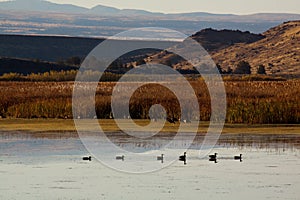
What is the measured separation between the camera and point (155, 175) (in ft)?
51.1

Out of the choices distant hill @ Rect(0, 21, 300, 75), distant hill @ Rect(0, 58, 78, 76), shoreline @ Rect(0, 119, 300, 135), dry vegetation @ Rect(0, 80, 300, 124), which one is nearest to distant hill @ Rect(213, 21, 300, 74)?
distant hill @ Rect(0, 21, 300, 75)

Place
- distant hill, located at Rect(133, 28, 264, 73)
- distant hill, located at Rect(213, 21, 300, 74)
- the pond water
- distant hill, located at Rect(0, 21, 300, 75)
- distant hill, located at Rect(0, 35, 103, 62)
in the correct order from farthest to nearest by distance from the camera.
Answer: distant hill, located at Rect(0, 35, 103, 62)
distant hill, located at Rect(133, 28, 264, 73)
distant hill, located at Rect(0, 21, 300, 75)
distant hill, located at Rect(213, 21, 300, 74)
the pond water

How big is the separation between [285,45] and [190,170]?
262 feet

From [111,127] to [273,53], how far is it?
2830 inches

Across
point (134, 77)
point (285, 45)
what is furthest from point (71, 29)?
point (134, 77)

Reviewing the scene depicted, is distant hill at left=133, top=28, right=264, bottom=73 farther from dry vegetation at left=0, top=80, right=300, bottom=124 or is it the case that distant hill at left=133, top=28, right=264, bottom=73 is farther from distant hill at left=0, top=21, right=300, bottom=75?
dry vegetation at left=0, top=80, right=300, bottom=124

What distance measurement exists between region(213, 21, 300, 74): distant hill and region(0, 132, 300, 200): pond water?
6334 cm

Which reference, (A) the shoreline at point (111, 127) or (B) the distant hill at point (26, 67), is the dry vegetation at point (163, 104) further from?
(B) the distant hill at point (26, 67)

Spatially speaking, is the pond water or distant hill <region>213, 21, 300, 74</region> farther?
distant hill <region>213, 21, 300, 74</region>

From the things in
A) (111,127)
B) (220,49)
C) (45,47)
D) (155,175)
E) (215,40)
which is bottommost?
(45,47)

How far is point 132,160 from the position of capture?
17.2m

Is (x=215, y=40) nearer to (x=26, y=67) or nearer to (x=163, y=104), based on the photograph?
(x=26, y=67)

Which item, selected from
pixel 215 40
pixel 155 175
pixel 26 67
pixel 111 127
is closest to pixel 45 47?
pixel 215 40

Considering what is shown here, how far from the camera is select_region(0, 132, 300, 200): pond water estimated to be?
543 inches
